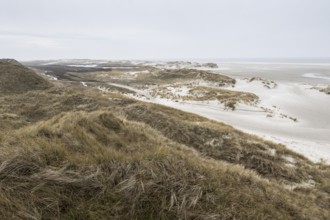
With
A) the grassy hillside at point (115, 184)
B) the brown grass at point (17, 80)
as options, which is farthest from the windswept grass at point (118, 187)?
the brown grass at point (17, 80)

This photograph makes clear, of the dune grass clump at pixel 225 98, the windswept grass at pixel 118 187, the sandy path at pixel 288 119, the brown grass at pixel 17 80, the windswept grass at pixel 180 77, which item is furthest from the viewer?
the windswept grass at pixel 180 77

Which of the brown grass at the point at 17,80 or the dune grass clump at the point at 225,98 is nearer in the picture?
the brown grass at the point at 17,80

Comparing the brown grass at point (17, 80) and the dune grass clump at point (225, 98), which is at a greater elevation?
the brown grass at point (17, 80)

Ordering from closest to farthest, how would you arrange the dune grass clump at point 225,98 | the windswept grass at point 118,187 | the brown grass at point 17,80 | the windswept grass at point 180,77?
the windswept grass at point 118,187 → the brown grass at point 17,80 → the dune grass clump at point 225,98 → the windswept grass at point 180,77

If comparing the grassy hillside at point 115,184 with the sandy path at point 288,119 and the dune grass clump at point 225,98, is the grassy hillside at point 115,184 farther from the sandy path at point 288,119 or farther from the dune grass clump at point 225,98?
the dune grass clump at point 225,98

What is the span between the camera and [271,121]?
2297cm

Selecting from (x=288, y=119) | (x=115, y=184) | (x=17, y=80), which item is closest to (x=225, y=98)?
(x=288, y=119)

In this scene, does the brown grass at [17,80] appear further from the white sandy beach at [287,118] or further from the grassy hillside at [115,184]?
the grassy hillside at [115,184]

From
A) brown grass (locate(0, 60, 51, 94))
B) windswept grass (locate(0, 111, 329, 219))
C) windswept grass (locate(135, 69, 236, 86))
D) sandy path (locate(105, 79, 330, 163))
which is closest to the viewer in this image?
Answer: windswept grass (locate(0, 111, 329, 219))

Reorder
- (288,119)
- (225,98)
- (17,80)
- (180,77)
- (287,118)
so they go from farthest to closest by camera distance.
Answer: (180,77) < (225,98) < (17,80) < (287,118) < (288,119)

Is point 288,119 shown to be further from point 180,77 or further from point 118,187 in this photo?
point 180,77

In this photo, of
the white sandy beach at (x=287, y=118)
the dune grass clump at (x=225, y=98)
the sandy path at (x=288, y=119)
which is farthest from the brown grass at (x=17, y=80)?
the dune grass clump at (x=225, y=98)

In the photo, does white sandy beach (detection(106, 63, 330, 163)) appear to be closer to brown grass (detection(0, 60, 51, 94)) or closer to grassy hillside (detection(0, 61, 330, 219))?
grassy hillside (detection(0, 61, 330, 219))

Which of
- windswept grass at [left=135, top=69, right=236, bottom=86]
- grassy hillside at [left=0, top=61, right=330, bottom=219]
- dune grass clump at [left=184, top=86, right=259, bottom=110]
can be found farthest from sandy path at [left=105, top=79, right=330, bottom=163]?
windswept grass at [left=135, top=69, right=236, bottom=86]
